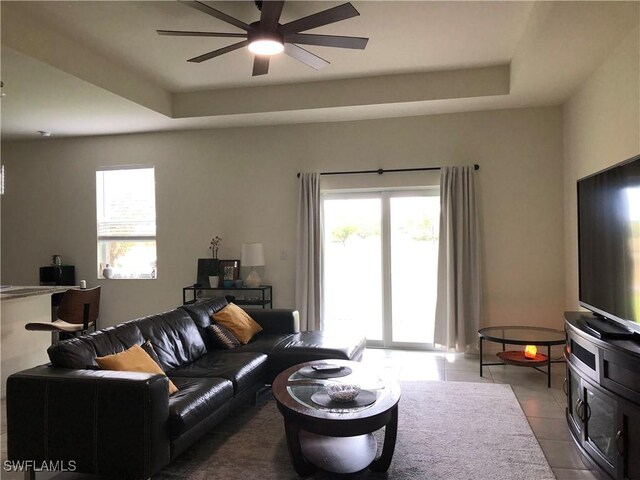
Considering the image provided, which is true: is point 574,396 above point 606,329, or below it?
below

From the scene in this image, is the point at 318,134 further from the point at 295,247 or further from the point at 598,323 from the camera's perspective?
the point at 598,323

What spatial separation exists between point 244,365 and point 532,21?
3400 millimetres

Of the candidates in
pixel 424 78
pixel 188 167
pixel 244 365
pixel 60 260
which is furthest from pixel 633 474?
pixel 60 260

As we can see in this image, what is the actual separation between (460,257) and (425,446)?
2585mm

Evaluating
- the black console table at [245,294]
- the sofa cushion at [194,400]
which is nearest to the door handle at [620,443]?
the sofa cushion at [194,400]

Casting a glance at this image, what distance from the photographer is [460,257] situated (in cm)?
491

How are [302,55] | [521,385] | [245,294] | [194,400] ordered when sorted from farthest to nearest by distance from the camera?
[245,294] < [521,385] < [302,55] < [194,400]

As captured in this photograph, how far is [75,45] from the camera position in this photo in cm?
379

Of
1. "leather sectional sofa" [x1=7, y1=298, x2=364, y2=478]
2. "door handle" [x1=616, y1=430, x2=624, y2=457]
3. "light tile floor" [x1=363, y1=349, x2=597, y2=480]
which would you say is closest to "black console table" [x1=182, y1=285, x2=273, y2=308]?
"light tile floor" [x1=363, y1=349, x2=597, y2=480]

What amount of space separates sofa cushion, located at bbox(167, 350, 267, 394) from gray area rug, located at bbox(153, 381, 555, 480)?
12.0 inches

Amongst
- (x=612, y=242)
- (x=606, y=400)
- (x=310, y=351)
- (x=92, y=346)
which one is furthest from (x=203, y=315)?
(x=612, y=242)

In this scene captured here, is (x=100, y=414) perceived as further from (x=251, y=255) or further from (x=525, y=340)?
(x=525, y=340)

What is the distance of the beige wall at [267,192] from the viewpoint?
4902mm

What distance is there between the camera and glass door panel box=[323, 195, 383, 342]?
5.38 metres
